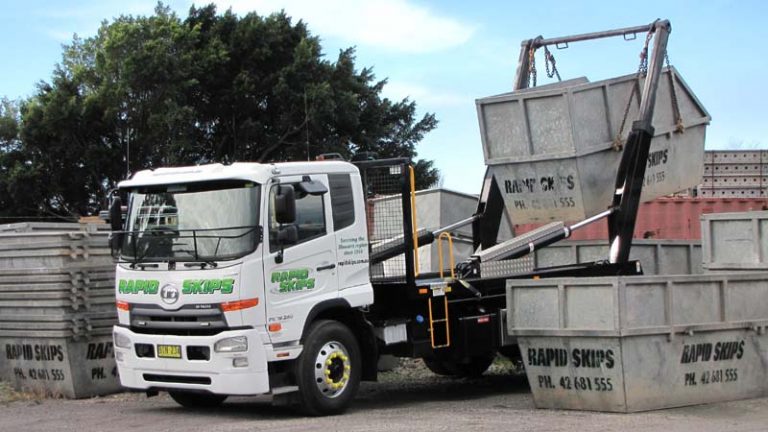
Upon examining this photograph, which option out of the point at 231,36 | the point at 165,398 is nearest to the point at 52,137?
the point at 231,36

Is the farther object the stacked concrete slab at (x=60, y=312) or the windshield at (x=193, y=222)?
the stacked concrete slab at (x=60, y=312)

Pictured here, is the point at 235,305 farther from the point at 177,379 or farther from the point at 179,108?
the point at 179,108

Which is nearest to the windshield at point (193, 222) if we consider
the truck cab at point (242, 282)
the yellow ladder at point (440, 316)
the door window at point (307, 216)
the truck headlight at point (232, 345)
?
the truck cab at point (242, 282)

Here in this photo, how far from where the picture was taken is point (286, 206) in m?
9.60

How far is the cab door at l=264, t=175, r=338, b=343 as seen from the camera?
9836 millimetres

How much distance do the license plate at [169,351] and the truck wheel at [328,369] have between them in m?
1.22

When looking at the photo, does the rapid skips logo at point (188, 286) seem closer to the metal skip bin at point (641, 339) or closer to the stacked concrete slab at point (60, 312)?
the stacked concrete slab at point (60, 312)

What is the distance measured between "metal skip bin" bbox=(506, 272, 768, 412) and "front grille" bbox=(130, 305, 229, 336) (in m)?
3.17

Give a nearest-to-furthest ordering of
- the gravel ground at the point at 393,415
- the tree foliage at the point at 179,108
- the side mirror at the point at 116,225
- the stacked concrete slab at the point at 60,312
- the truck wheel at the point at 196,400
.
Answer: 1. the gravel ground at the point at 393,415
2. the side mirror at the point at 116,225
3. the truck wheel at the point at 196,400
4. the stacked concrete slab at the point at 60,312
5. the tree foliage at the point at 179,108

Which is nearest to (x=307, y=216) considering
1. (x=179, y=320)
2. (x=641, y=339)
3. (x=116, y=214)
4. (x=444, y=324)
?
(x=179, y=320)

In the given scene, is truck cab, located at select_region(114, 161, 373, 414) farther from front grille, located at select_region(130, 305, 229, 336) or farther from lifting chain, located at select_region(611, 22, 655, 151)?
lifting chain, located at select_region(611, 22, 655, 151)

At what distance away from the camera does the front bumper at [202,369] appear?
9.66 meters

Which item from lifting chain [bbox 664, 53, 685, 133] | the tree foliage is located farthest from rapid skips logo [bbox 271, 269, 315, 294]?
the tree foliage

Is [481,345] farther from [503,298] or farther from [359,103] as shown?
[359,103]
